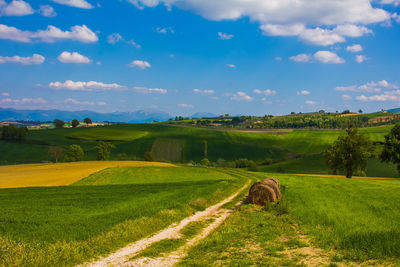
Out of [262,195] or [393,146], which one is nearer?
[262,195]

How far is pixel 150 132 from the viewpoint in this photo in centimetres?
16950

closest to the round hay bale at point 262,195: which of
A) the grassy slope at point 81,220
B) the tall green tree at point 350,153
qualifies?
the grassy slope at point 81,220

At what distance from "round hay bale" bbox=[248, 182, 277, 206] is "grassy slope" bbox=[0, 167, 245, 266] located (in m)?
3.91

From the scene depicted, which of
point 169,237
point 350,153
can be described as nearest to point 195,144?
point 350,153

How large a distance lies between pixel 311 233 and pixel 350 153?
4276cm

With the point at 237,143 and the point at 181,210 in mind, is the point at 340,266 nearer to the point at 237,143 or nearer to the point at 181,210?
the point at 181,210

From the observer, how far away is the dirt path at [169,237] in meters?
11.8

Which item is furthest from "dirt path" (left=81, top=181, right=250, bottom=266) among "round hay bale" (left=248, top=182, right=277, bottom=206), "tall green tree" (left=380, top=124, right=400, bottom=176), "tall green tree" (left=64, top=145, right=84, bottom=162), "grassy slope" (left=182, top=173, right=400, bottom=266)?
"tall green tree" (left=64, top=145, right=84, bottom=162)

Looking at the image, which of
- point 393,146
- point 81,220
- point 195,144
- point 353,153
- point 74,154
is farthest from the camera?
point 195,144

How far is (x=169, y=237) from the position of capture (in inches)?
600

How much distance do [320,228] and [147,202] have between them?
511 inches

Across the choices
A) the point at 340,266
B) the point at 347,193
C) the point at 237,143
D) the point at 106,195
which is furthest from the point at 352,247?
the point at 237,143

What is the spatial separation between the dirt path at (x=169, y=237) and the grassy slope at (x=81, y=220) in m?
0.59

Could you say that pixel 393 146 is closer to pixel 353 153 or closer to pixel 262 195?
pixel 353 153
